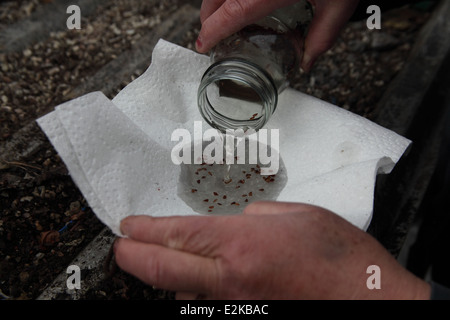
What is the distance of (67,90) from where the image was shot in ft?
3.31

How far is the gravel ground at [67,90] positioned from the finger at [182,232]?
0.23 metres

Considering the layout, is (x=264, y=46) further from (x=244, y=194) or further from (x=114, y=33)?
(x=114, y=33)

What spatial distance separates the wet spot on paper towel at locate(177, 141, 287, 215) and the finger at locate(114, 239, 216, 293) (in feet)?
0.65

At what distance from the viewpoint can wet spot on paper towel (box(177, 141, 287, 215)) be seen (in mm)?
714

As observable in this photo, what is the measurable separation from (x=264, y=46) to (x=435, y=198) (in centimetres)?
59

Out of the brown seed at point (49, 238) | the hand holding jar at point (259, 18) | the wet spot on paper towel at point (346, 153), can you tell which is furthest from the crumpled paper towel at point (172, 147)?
the brown seed at point (49, 238)

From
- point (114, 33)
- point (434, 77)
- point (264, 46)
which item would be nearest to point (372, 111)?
point (434, 77)

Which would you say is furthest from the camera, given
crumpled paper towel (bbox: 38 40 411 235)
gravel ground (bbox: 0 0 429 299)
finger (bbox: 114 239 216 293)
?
gravel ground (bbox: 0 0 429 299)

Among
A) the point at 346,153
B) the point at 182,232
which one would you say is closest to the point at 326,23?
the point at 346,153

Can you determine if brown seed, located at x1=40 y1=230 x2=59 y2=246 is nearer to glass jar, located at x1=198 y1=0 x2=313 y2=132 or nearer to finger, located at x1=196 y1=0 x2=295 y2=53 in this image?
glass jar, located at x1=198 y1=0 x2=313 y2=132

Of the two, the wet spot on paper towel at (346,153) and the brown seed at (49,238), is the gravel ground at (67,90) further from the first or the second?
the wet spot on paper towel at (346,153)

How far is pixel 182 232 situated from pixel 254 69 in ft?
1.06

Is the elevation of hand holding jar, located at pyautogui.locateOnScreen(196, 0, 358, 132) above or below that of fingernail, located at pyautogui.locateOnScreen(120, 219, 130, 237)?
above

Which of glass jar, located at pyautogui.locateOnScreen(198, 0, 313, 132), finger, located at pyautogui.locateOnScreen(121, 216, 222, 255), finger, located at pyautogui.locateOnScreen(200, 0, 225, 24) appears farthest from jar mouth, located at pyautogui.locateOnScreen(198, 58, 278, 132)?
finger, located at pyautogui.locateOnScreen(121, 216, 222, 255)
